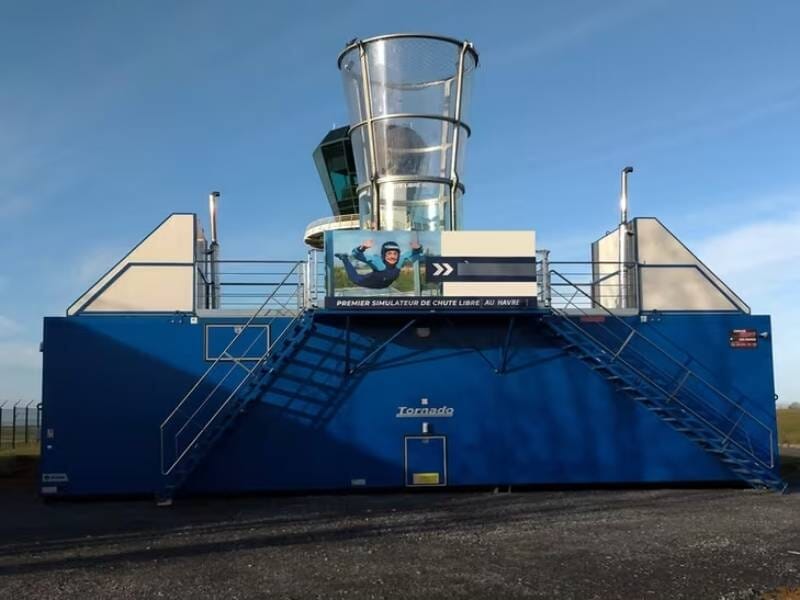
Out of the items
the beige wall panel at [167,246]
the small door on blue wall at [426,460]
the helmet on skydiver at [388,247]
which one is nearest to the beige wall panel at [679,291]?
the small door on blue wall at [426,460]

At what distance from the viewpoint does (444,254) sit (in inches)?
776

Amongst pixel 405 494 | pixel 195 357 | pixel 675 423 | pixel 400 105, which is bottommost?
pixel 405 494

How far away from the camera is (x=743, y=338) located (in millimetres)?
21312

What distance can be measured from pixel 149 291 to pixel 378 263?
555 centimetres

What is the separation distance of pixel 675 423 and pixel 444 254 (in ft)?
22.9

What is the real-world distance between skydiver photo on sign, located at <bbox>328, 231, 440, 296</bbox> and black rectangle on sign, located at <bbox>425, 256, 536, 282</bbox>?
23 cm

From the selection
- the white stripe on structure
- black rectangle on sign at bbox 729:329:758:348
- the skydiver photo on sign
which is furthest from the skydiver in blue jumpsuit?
black rectangle on sign at bbox 729:329:758:348

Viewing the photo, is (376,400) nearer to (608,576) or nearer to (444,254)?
(444,254)

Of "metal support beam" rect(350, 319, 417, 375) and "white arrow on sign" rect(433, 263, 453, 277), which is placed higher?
"white arrow on sign" rect(433, 263, 453, 277)

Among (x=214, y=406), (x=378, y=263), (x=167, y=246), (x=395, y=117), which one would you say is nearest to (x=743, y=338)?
(x=378, y=263)

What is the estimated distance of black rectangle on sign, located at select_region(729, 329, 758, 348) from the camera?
21.3 meters

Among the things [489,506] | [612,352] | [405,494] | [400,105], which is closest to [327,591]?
[489,506]

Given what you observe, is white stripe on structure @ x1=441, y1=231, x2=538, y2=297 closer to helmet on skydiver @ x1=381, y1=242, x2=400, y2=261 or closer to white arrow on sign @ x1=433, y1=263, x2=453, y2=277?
white arrow on sign @ x1=433, y1=263, x2=453, y2=277

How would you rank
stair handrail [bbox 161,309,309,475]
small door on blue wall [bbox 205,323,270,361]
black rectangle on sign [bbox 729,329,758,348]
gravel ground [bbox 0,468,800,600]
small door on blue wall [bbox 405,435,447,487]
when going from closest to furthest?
gravel ground [bbox 0,468,800,600] < stair handrail [bbox 161,309,309,475] < small door on blue wall [bbox 205,323,270,361] < small door on blue wall [bbox 405,435,447,487] < black rectangle on sign [bbox 729,329,758,348]
